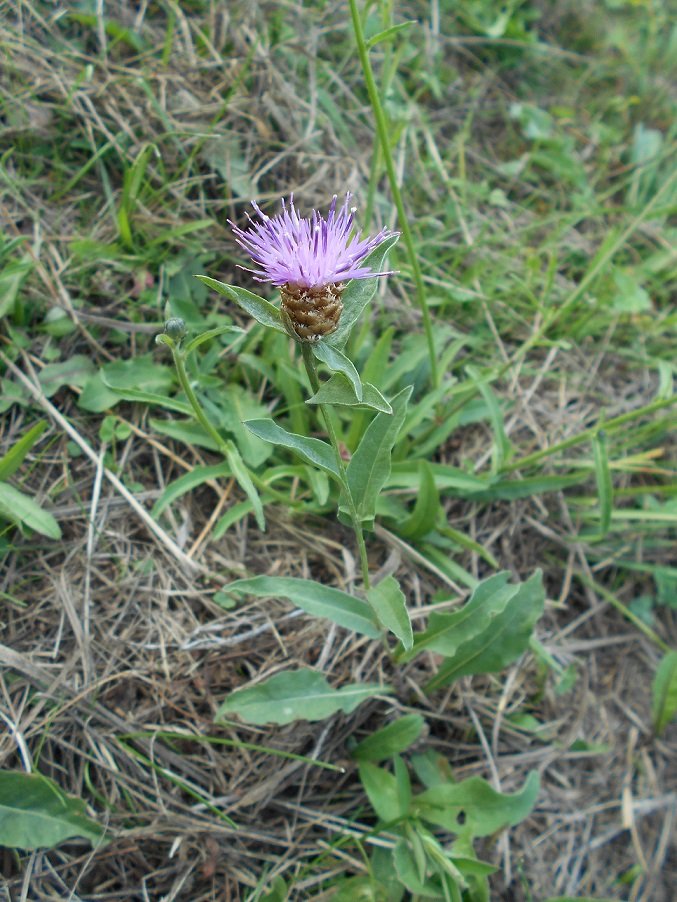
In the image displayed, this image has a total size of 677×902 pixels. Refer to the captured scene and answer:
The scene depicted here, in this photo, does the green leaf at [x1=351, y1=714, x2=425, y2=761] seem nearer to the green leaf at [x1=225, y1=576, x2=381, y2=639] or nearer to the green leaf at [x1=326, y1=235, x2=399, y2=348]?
the green leaf at [x1=225, y1=576, x2=381, y2=639]

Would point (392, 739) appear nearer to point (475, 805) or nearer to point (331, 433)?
point (475, 805)

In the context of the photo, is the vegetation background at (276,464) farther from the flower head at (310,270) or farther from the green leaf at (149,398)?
the flower head at (310,270)

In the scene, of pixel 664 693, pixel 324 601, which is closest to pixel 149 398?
pixel 324 601

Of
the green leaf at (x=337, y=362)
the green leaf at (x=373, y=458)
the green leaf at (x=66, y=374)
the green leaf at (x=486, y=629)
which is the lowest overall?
the green leaf at (x=486, y=629)

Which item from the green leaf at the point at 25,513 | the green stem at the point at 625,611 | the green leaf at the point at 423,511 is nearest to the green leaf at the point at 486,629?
the green leaf at the point at 423,511

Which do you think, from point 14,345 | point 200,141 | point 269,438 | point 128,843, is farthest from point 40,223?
point 128,843

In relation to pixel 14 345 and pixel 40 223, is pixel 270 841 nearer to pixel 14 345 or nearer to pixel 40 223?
pixel 14 345
